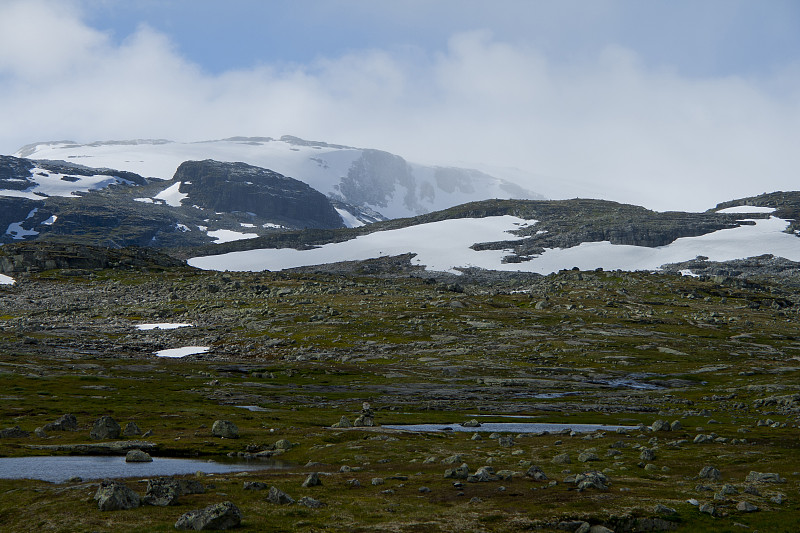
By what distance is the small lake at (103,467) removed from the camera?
122 feet

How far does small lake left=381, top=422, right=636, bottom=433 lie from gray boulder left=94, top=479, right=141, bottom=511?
104ft

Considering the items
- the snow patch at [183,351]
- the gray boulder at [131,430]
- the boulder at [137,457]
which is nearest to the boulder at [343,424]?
the gray boulder at [131,430]

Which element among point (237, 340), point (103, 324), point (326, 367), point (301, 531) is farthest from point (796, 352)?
point (103, 324)

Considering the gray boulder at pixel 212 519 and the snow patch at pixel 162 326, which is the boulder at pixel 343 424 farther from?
the snow patch at pixel 162 326

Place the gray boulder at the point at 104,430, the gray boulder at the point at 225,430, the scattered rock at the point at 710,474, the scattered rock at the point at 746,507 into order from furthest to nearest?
the gray boulder at the point at 225,430 → the gray boulder at the point at 104,430 → the scattered rock at the point at 710,474 → the scattered rock at the point at 746,507

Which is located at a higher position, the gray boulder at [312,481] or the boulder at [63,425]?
the gray boulder at [312,481]

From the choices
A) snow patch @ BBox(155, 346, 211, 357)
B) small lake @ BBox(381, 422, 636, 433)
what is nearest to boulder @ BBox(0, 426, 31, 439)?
small lake @ BBox(381, 422, 636, 433)

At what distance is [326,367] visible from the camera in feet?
300

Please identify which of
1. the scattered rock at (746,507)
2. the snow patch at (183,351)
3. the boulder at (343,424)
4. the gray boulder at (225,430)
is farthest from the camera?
the snow patch at (183,351)

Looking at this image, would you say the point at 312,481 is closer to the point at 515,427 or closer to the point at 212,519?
the point at 212,519

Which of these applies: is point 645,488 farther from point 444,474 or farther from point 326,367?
point 326,367

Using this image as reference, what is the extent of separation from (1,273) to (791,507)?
19072cm

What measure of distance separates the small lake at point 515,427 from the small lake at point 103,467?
1819 cm

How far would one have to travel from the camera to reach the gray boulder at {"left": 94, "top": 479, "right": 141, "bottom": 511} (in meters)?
26.8
